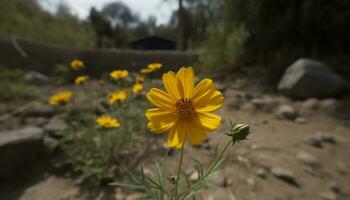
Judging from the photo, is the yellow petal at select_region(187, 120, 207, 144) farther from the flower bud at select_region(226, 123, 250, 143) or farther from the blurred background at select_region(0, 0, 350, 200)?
the blurred background at select_region(0, 0, 350, 200)

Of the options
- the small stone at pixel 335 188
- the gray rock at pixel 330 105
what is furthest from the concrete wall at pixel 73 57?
the small stone at pixel 335 188

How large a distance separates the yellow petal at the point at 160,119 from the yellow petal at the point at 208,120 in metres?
0.08

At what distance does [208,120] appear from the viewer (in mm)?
926

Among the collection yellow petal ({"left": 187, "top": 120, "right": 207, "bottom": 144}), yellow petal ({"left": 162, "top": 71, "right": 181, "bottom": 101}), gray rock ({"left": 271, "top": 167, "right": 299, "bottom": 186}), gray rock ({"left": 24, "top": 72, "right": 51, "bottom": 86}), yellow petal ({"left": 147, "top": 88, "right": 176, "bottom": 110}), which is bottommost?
gray rock ({"left": 271, "top": 167, "right": 299, "bottom": 186})

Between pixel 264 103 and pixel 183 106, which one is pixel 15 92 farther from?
pixel 183 106

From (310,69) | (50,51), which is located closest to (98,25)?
(50,51)

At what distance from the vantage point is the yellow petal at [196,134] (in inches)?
35.5

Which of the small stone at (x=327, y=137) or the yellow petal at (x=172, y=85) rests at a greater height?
the yellow petal at (x=172, y=85)

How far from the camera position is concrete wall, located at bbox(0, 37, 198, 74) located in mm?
5953

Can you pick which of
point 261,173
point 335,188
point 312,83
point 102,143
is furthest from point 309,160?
point 312,83

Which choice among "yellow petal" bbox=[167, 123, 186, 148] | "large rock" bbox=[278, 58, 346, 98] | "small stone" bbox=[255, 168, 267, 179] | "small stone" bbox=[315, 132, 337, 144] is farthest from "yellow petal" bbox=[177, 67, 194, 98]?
"large rock" bbox=[278, 58, 346, 98]

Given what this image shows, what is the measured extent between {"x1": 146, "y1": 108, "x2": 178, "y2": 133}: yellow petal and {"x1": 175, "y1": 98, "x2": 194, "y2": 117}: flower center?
3 centimetres

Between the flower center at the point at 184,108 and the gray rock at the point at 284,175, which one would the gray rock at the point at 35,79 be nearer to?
the gray rock at the point at 284,175

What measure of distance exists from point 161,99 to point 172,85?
0.06 m
